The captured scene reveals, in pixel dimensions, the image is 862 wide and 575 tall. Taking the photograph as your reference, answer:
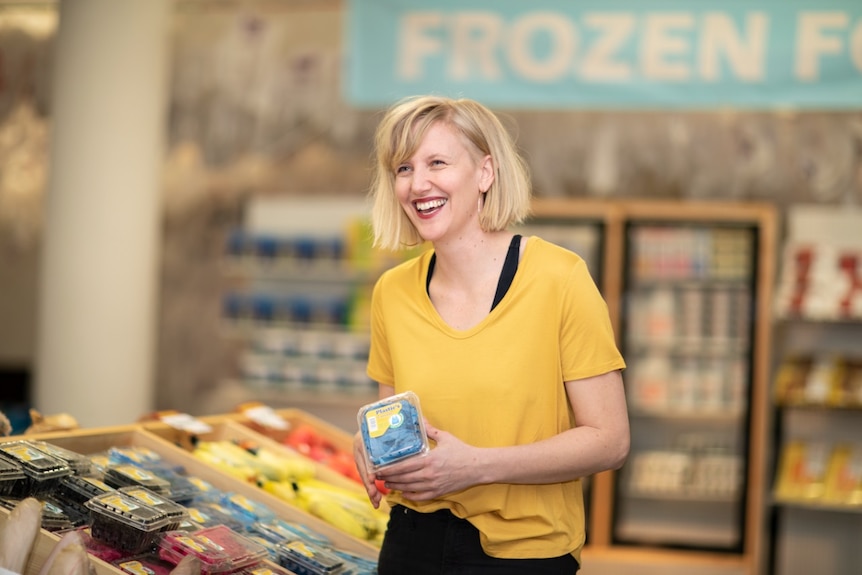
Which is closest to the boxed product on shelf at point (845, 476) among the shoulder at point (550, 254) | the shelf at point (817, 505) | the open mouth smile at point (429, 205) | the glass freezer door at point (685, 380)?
the shelf at point (817, 505)

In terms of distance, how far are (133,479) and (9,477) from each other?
13.7 inches

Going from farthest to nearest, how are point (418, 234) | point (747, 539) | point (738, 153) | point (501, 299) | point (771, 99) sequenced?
point (738, 153) < point (747, 539) < point (771, 99) < point (418, 234) < point (501, 299)

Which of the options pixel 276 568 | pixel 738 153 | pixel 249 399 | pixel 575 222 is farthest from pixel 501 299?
pixel 249 399

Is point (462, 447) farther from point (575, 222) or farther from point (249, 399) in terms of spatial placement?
point (249, 399)

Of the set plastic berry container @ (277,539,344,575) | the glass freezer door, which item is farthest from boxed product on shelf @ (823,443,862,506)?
plastic berry container @ (277,539,344,575)

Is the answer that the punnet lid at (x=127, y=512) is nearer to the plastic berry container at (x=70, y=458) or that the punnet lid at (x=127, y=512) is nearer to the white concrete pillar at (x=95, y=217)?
the plastic berry container at (x=70, y=458)

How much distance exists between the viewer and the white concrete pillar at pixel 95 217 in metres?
5.69

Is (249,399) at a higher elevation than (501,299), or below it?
below

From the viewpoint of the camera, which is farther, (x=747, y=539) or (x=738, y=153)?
(x=738, y=153)

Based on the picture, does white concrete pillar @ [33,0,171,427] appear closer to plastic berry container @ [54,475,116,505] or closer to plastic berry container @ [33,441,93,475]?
plastic berry container @ [33,441,93,475]

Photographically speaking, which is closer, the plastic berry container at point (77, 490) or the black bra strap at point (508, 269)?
the black bra strap at point (508, 269)

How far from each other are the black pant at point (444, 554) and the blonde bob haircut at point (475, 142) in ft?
2.04

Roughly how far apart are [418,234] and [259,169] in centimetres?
587

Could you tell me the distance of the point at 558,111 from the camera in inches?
296
